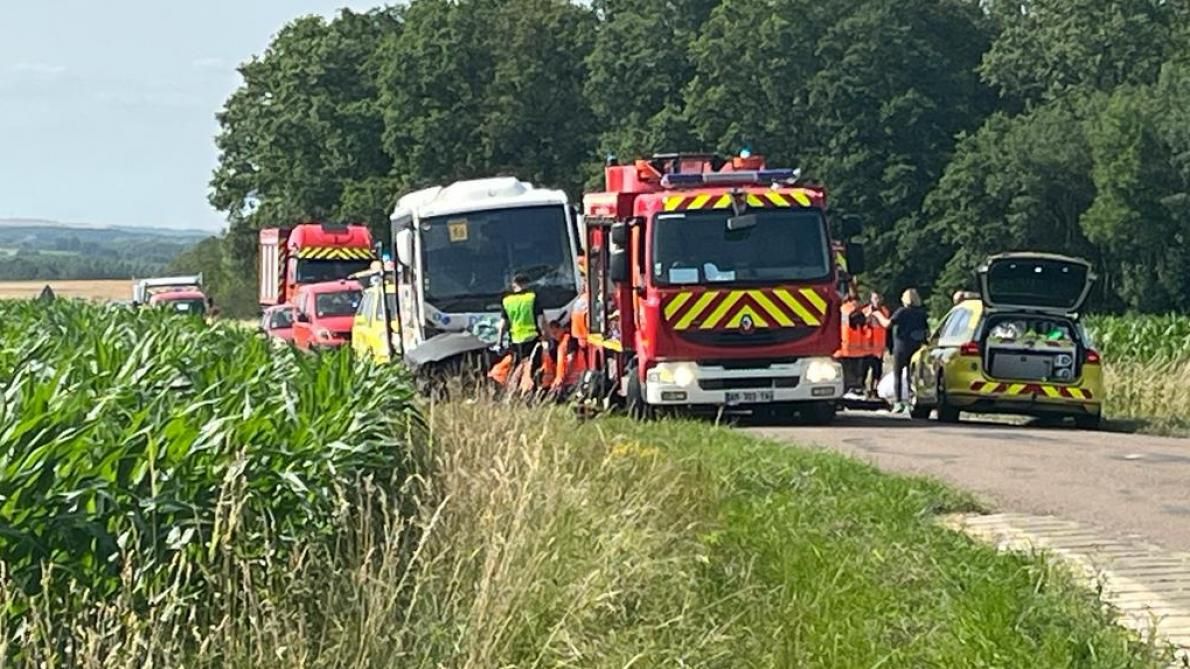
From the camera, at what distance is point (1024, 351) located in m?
20.8

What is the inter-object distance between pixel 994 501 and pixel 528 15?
213 feet

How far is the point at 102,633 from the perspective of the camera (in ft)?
19.5

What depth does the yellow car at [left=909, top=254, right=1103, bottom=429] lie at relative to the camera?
2075 centimetres

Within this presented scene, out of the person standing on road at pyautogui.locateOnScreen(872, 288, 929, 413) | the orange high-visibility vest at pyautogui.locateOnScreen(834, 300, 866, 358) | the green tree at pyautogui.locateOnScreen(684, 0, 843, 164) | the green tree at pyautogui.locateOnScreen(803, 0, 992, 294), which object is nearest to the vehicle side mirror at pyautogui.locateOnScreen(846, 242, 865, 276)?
the person standing on road at pyautogui.locateOnScreen(872, 288, 929, 413)

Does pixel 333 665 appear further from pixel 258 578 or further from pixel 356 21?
pixel 356 21

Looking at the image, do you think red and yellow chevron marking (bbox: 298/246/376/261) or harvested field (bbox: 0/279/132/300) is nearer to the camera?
harvested field (bbox: 0/279/132/300)

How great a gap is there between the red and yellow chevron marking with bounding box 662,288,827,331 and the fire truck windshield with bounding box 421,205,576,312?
4.07 m

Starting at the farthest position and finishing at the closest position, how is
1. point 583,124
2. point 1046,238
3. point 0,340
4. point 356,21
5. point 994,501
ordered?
point 356,21 < point 583,124 < point 1046,238 < point 0,340 < point 994,501

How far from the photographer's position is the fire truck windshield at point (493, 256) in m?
22.9

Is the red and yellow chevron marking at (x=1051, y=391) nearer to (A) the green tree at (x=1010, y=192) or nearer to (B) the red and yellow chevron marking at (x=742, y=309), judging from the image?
(B) the red and yellow chevron marking at (x=742, y=309)

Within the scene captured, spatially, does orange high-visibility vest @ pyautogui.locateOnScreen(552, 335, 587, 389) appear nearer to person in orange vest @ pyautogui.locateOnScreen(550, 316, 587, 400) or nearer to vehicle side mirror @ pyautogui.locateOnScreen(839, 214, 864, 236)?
person in orange vest @ pyautogui.locateOnScreen(550, 316, 587, 400)

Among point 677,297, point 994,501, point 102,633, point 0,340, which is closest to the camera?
point 102,633

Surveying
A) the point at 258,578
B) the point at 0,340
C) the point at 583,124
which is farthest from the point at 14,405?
the point at 583,124

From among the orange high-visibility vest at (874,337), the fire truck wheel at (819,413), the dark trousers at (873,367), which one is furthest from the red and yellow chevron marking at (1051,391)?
the dark trousers at (873,367)
